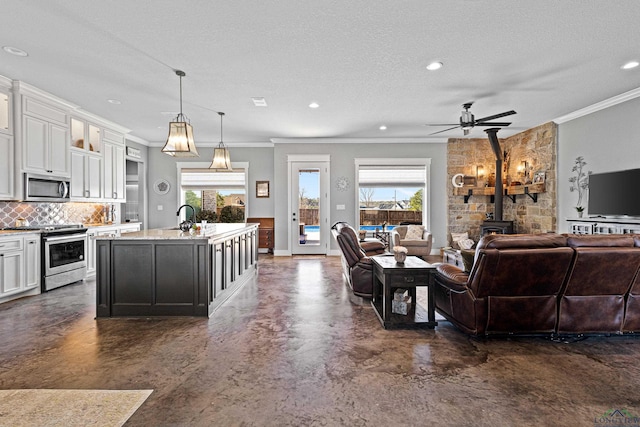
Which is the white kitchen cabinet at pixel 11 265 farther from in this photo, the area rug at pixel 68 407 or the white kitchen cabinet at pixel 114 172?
the area rug at pixel 68 407

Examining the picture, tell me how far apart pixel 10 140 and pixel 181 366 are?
4051 mm

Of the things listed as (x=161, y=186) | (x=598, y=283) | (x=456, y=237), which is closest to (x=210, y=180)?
(x=161, y=186)

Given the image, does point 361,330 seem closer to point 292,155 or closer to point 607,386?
point 607,386

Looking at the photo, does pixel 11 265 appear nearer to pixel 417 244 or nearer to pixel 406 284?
pixel 406 284

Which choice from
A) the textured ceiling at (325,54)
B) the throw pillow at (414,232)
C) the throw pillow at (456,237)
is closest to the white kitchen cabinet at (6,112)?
the textured ceiling at (325,54)

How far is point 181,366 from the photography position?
2.34 m

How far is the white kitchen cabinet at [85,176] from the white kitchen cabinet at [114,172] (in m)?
0.19

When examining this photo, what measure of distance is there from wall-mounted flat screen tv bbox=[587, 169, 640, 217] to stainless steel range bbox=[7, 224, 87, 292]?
7.97 m

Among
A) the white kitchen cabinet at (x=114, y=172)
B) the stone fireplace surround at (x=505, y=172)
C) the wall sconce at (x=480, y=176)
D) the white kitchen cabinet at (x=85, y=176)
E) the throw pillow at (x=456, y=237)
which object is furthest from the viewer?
the wall sconce at (x=480, y=176)

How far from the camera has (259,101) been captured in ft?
16.0

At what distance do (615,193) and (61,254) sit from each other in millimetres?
8093

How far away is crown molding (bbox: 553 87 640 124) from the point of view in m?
4.53

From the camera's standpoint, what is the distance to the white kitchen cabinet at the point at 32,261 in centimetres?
411

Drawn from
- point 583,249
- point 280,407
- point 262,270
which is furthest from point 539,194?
point 280,407
